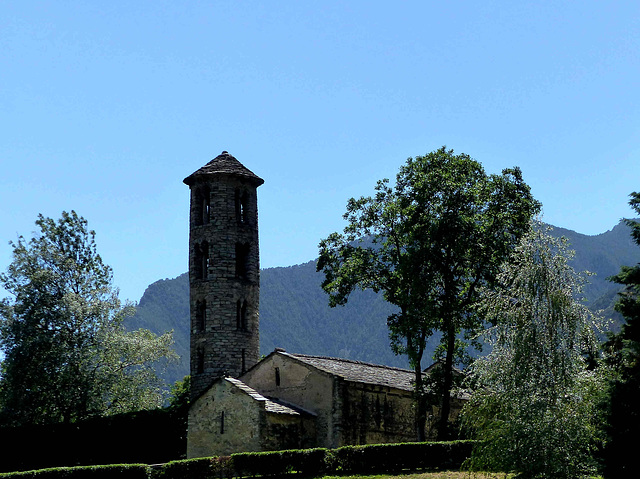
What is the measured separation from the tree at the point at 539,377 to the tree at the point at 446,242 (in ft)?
31.6

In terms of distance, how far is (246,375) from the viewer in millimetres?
46250

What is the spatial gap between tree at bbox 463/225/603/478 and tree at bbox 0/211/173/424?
2951 centimetres

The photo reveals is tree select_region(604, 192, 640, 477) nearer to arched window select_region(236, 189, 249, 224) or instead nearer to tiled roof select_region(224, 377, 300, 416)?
tiled roof select_region(224, 377, 300, 416)


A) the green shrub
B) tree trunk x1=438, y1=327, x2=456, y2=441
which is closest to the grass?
the green shrub

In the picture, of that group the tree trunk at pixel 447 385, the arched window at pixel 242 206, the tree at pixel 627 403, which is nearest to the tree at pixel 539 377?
the tree at pixel 627 403

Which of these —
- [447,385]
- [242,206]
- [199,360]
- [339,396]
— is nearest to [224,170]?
[242,206]

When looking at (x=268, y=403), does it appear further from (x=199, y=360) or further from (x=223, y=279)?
(x=223, y=279)

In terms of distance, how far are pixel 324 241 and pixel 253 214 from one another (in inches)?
445

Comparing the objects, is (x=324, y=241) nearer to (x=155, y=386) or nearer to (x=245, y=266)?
(x=245, y=266)

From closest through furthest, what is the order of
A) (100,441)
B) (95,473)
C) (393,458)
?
(393,458)
(95,473)
(100,441)

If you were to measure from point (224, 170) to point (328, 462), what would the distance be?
1024 inches

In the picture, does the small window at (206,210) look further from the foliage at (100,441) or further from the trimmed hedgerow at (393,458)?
the trimmed hedgerow at (393,458)

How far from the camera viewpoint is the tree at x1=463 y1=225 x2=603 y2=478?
2638 centimetres

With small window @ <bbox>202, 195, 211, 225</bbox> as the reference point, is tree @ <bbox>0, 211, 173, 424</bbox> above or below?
below
